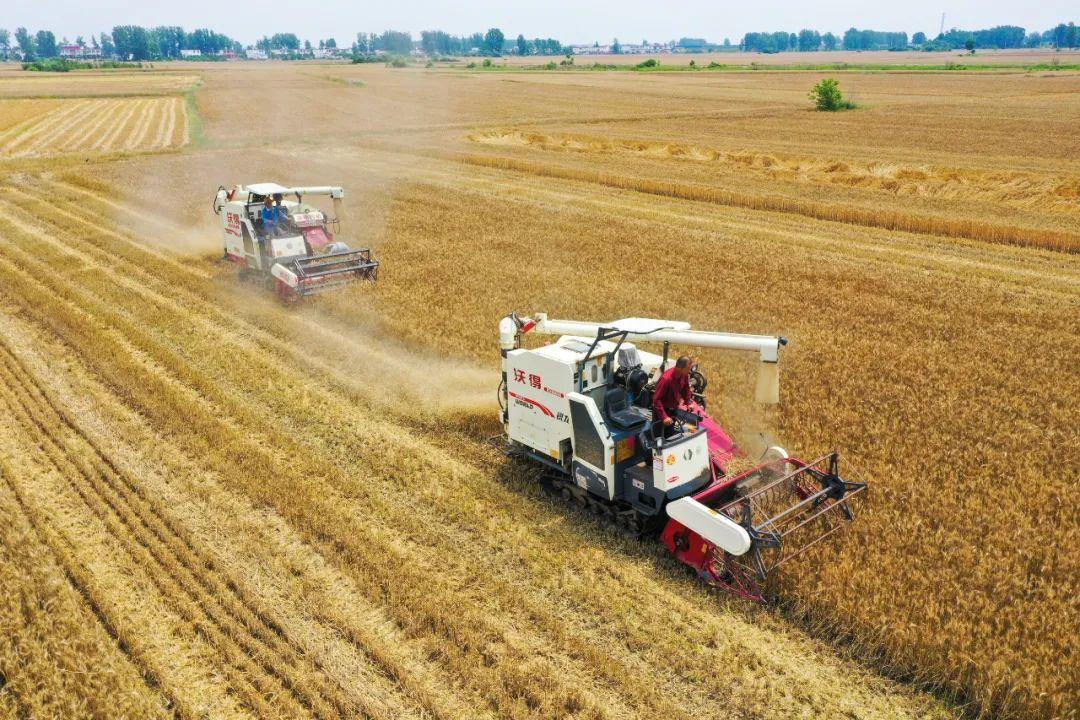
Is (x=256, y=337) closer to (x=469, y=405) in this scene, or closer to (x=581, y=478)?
(x=469, y=405)

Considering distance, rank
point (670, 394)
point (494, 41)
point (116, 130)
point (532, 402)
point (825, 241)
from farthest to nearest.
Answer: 1. point (494, 41)
2. point (116, 130)
3. point (825, 241)
4. point (532, 402)
5. point (670, 394)

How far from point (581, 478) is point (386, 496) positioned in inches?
97.7

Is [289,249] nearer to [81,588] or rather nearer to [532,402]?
[532,402]

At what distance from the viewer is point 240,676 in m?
6.46

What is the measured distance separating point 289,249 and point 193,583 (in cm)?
1143

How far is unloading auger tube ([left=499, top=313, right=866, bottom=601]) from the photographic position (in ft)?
24.8

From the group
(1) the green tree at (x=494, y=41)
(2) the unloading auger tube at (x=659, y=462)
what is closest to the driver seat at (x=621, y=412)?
(2) the unloading auger tube at (x=659, y=462)

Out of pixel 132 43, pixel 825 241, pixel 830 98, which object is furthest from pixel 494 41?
pixel 825 241

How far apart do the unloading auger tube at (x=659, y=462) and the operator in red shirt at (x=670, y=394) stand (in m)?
0.16

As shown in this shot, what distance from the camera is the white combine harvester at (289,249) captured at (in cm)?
1674

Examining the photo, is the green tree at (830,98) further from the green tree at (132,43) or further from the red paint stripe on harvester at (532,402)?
the green tree at (132,43)

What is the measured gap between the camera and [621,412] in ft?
28.1

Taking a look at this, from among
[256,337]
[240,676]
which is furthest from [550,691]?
[256,337]

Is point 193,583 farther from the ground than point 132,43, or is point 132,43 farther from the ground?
point 132,43
